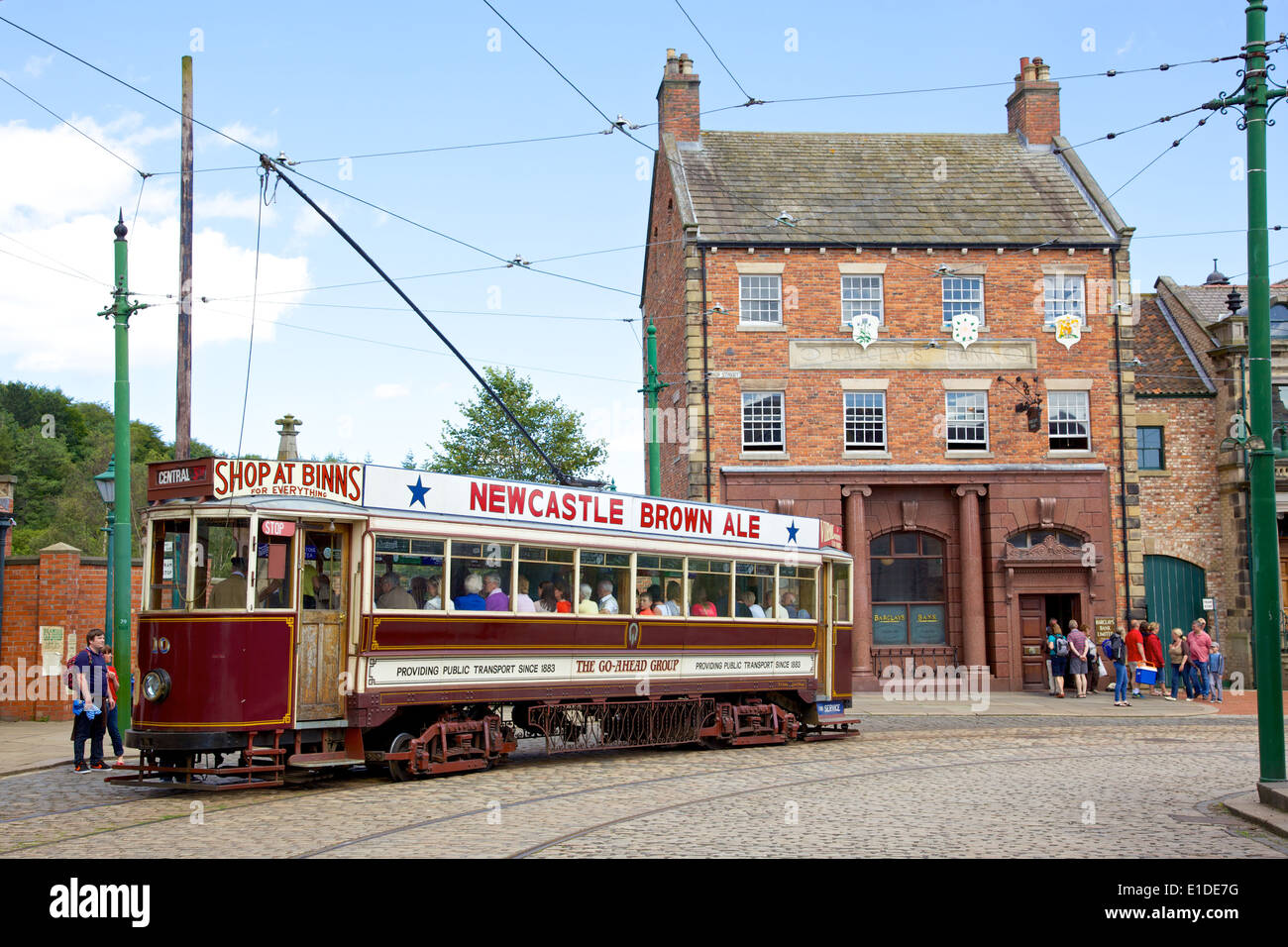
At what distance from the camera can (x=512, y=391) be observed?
51.2 m

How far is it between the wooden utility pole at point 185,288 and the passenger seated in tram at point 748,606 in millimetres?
7826

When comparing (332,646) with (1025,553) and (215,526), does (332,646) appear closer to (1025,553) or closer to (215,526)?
(215,526)

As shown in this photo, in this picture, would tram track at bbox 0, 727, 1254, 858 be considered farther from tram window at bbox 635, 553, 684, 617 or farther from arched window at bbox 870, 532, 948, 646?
arched window at bbox 870, 532, 948, 646

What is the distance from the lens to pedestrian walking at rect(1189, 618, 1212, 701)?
27.3 metres

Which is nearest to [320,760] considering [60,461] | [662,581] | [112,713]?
[112,713]

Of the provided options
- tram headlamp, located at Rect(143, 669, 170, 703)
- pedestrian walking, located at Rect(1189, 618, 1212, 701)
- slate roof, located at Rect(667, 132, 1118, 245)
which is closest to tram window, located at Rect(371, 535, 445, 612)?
tram headlamp, located at Rect(143, 669, 170, 703)

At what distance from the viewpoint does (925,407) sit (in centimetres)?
2941

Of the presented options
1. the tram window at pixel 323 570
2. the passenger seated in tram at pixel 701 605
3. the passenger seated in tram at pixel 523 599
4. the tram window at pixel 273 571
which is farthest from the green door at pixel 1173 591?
the tram window at pixel 273 571

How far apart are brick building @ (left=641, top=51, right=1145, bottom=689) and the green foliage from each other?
2971 centimetres

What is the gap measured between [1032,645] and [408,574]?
19.5 m

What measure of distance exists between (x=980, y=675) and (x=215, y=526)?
20.3 meters

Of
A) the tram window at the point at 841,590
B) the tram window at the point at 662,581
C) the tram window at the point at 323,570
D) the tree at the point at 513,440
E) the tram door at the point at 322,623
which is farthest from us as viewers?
the tree at the point at 513,440

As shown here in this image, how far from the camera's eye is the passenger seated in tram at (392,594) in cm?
1330

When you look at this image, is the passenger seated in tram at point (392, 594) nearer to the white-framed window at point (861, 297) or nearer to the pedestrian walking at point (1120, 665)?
the pedestrian walking at point (1120, 665)
